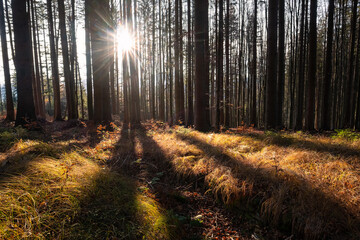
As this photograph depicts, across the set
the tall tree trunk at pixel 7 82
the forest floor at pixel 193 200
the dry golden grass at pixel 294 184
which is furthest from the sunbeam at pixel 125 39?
the dry golden grass at pixel 294 184

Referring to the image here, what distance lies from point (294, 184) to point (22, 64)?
10.4 metres

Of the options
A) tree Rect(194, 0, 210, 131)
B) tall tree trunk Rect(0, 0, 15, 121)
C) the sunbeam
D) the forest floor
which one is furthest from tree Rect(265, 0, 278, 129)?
tall tree trunk Rect(0, 0, 15, 121)

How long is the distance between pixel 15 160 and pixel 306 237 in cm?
490

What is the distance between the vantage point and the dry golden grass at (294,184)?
193 cm

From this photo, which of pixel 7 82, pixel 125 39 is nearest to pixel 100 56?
pixel 125 39

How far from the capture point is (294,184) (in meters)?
2.47

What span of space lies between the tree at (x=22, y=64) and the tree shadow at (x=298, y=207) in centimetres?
905

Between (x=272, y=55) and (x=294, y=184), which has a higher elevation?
(x=272, y=55)

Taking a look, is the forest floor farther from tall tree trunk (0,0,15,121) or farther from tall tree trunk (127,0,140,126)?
tall tree trunk (0,0,15,121)

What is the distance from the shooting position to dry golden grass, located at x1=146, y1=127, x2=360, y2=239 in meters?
1.93

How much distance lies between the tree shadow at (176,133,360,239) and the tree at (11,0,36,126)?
905cm

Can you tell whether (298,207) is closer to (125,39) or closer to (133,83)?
(133,83)

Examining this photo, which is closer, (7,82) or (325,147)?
(325,147)

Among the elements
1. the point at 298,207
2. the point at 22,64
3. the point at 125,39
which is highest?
the point at 125,39
